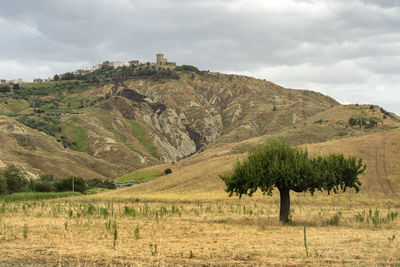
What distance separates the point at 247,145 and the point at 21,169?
202 ft

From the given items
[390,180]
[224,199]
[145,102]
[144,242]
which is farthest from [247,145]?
[144,242]

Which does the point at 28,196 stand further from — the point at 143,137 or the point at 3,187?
the point at 143,137

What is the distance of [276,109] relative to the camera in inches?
7283

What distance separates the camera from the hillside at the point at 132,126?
383 feet

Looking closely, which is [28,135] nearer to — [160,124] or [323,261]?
[160,124]

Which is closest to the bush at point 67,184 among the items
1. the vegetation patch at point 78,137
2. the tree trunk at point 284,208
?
the tree trunk at point 284,208

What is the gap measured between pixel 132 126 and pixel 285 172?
5780 inches

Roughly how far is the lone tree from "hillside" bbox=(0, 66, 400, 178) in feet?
258

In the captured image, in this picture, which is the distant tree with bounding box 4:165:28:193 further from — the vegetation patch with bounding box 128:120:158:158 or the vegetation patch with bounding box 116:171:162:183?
the vegetation patch with bounding box 128:120:158:158

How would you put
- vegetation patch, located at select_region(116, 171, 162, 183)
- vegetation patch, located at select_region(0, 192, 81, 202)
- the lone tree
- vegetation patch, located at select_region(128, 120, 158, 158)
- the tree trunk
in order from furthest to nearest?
vegetation patch, located at select_region(128, 120, 158, 158)
vegetation patch, located at select_region(116, 171, 162, 183)
vegetation patch, located at select_region(0, 192, 81, 202)
the tree trunk
the lone tree

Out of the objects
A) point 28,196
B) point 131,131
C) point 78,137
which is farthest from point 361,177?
point 131,131

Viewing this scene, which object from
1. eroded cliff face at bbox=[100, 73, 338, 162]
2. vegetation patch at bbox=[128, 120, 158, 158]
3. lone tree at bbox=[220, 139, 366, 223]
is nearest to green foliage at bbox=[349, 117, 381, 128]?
eroded cliff face at bbox=[100, 73, 338, 162]

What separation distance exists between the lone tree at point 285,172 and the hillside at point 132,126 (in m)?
78.6

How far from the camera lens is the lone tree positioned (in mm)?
25484
